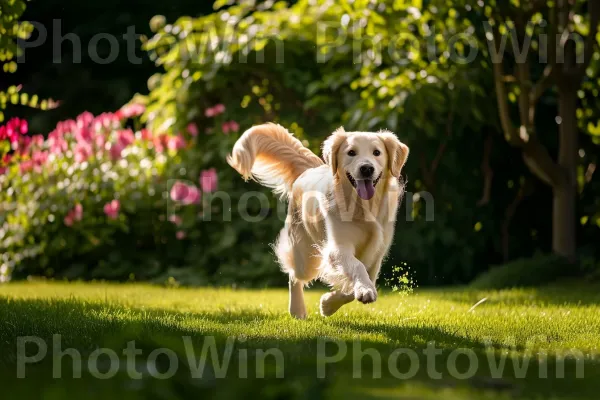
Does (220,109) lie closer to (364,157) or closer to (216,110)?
(216,110)

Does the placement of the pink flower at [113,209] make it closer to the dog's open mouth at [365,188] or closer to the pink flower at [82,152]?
the pink flower at [82,152]

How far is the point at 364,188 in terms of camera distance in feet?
17.5

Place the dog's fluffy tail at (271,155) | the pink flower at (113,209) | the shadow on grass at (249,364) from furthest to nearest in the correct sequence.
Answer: the pink flower at (113,209), the dog's fluffy tail at (271,155), the shadow on grass at (249,364)

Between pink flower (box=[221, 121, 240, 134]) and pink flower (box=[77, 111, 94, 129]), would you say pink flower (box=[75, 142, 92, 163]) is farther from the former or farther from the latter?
pink flower (box=[221, 121, 240, 134])

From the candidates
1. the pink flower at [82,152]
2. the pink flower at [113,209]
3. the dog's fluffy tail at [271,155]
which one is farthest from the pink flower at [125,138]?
the dog's fluffy tail at [271,155]

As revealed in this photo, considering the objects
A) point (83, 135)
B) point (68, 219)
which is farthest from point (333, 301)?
point (83, 135)

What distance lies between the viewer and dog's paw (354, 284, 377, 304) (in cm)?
487

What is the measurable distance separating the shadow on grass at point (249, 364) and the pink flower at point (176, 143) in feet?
15.4

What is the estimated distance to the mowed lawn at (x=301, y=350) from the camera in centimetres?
306

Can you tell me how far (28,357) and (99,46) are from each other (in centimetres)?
1422

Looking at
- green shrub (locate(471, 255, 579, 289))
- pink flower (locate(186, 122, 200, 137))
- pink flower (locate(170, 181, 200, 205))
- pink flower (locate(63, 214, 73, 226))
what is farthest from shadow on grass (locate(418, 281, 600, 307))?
pink flower (locate(63, 214, 73, 226))

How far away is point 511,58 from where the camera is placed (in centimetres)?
987

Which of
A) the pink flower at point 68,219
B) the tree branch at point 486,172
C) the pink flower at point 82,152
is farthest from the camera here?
the pink flower at point 82,152

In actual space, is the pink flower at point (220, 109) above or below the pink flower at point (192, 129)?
above
